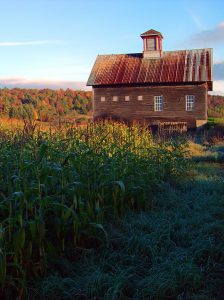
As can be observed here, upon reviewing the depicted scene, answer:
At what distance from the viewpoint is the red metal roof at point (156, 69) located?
84.5 feet

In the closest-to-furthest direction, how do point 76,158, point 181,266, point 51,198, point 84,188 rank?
point 181,266 < point 51,198 < point 84,188 < point 76,158

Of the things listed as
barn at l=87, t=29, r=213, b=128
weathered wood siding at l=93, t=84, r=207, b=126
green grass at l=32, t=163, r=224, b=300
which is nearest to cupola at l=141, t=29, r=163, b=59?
barn at l=87, t=29, r=213, b=128

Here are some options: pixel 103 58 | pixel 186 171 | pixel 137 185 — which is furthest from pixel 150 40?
pixel 137 185

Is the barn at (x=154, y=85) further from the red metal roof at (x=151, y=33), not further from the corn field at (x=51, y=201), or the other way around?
the corn field at (x=51, y=201)

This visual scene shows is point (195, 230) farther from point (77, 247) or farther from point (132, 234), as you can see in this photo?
point (77, 247)

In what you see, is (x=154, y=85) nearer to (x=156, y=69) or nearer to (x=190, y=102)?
(x=156, y=69)

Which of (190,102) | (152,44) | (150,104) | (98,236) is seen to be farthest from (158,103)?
(98,236)

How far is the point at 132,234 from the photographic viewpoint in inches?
181

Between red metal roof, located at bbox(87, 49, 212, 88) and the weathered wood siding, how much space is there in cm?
77

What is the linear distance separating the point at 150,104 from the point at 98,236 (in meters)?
23.4

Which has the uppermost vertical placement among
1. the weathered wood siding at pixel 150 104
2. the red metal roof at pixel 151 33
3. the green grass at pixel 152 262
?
the red metal roof at pixel 151 33

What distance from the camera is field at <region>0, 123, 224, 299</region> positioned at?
3.43 m

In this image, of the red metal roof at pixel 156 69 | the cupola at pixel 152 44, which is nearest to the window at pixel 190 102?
the red metal roof at pixel 156 69

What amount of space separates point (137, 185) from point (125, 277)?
8.72 ft
